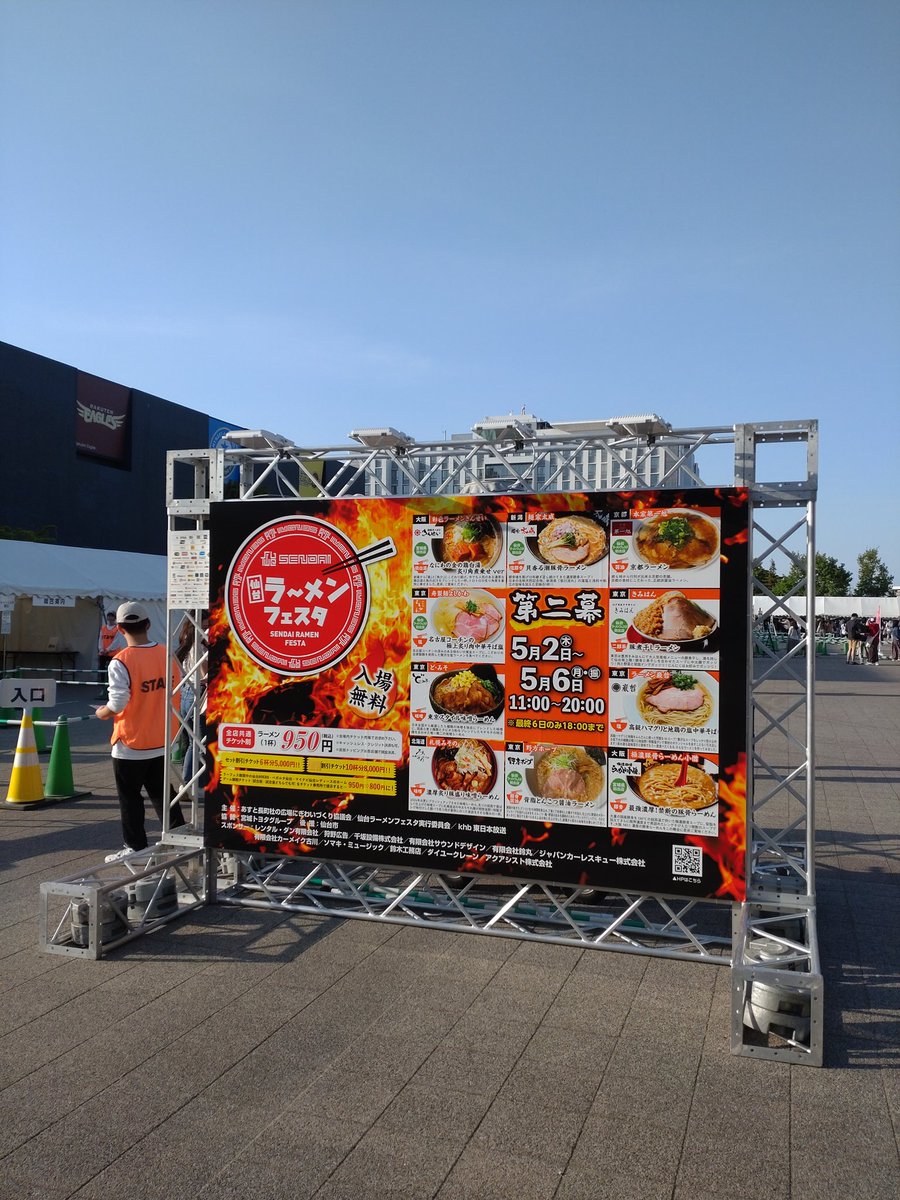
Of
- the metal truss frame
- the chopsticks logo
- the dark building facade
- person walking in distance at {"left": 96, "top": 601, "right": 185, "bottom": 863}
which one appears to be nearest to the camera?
the metal truss frame

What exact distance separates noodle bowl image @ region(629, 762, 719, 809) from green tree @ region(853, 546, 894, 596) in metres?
80.1

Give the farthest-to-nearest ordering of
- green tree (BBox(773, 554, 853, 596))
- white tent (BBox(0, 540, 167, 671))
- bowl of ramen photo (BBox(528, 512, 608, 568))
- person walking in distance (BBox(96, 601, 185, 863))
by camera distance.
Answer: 1. green tree (BBox(773, 554, 853, 596))
2. white tent (BBox(0, 540, 167, 671))
3. person walking in distance (BBox(96, 601, 185, 863))
4. bowl of ramen photo (BBox(528, 512, 608, 568))

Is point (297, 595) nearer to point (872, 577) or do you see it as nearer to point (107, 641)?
point (107, 641)

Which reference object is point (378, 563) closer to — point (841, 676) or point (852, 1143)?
point (852, 1143)

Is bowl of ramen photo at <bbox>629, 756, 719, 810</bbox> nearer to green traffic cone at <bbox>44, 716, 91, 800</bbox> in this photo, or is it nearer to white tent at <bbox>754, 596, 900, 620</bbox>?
green traffic cone at <bbox>44, 716, 91, 800</bbox>

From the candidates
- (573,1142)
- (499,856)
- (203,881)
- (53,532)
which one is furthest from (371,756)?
(53,532)

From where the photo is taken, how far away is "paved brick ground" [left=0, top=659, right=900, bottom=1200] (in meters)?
3.43

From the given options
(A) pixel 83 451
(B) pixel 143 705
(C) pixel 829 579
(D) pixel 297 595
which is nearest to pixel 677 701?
(D) pixel 297 595

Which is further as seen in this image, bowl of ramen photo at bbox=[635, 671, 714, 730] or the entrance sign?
the entrance sign

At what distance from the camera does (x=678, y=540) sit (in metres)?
5.31

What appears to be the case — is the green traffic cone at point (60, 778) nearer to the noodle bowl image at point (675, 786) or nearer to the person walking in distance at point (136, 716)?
the person walking in distance at point (136, 716)

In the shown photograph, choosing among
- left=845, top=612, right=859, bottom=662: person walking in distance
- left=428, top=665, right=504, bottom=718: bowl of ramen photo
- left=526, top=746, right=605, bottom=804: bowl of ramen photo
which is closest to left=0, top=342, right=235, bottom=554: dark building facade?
left=845, top=612, right=859, bottom=662: person walking in distance

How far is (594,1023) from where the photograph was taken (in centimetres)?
472

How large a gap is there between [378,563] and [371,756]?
123cm
